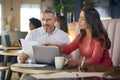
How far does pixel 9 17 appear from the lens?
11906 mm

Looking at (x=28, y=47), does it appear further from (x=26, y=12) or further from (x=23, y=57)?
(x=26, y=12)

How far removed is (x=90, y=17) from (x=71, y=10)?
5.77 metres

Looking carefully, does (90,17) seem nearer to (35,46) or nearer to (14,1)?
(35,46)

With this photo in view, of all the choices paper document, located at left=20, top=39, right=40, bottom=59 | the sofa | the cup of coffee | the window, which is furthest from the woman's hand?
the window

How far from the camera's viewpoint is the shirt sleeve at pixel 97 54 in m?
2.19

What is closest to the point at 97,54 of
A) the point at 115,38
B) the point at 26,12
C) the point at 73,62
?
the point at 73,62

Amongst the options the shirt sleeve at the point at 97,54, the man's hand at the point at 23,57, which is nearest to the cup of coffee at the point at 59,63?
the shirt sleeve at the point at 97,54

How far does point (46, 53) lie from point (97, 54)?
1.25 ft

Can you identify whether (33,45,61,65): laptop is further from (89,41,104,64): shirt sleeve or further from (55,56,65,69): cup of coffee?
(89,41,104,64): shirt sleeve

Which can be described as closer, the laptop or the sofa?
the laptop

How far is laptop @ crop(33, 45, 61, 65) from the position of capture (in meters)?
2.21

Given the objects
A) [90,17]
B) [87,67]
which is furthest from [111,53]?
[87,67]

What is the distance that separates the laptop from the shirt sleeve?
0.86ft

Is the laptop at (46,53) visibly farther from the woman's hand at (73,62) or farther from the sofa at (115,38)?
the sofa at (115,38)
